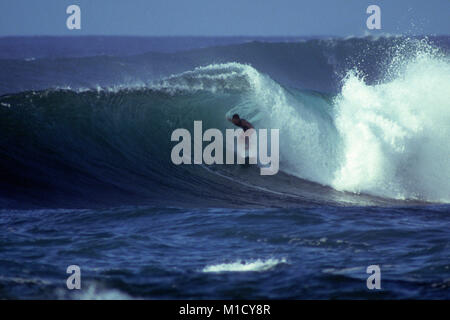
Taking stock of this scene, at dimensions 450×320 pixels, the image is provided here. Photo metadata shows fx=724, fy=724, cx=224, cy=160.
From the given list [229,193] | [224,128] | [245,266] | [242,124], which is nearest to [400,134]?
[242,124]

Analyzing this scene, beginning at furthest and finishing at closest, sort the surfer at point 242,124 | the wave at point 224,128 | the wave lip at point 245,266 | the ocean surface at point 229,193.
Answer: the surfer at point 242,124, the wave at point 224,128, the wave lip at point 245,266, the ocean surface at point 229,193

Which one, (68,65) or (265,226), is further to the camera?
(68,65)

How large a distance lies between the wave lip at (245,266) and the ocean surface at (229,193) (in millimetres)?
21

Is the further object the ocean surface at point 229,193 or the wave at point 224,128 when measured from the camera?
the wave at point 224,128

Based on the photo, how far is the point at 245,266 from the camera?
7402 millimetres

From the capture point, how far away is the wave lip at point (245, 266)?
7285 mm

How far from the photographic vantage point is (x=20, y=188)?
11.6 metres

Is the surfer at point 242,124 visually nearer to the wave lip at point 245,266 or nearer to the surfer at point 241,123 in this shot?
the surfer at point 241,123

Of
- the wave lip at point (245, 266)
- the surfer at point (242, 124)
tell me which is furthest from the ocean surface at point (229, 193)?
the surfer at point (242, 124)

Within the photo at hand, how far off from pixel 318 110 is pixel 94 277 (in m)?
11.4

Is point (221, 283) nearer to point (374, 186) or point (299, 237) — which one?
point (299, 237)

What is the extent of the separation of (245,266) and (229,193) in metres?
5.06

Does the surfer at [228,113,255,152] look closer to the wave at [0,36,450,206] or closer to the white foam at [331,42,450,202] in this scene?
the wave at [0,36,450,206]
